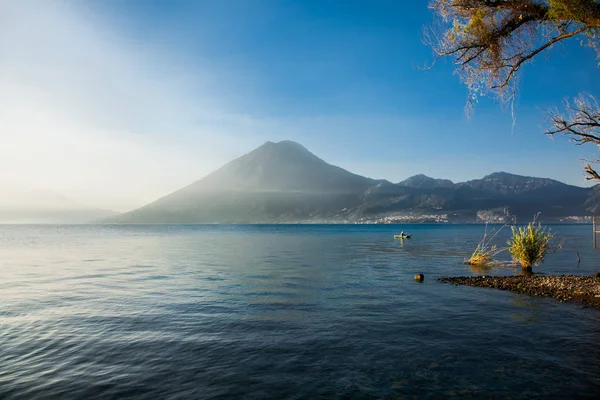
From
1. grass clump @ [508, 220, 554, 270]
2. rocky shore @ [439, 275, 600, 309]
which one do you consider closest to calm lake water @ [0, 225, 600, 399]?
rocky shore @ [439, 275, 600, 309]

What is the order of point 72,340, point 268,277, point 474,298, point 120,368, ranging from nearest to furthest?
point 120,368, point 72,340, point 474,298, point 268,277

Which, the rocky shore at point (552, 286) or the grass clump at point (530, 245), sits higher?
the grass clump at point (530, 245)

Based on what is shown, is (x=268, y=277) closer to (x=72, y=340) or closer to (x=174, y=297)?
(x=174, y=297)

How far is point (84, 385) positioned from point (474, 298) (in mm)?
16511

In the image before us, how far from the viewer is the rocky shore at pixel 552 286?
55.4 feet

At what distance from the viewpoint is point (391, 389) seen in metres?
8.36

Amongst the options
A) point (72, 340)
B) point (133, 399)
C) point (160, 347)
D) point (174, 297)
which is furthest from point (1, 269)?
point (133, 399)

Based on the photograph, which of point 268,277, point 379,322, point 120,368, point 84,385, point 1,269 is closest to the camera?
point 84,385

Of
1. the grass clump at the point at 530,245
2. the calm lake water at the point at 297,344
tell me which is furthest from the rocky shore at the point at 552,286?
the grass clump at the point at 530,245

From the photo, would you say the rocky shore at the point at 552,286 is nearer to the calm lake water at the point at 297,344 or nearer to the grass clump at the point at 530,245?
the calm lake water at the point at 297,344

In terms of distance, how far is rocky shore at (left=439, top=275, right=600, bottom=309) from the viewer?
1688 cm

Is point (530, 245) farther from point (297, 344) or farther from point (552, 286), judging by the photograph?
point (297, 344)

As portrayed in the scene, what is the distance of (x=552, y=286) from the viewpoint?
19.2 meters

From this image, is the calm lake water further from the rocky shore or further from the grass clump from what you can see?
the grass clump
